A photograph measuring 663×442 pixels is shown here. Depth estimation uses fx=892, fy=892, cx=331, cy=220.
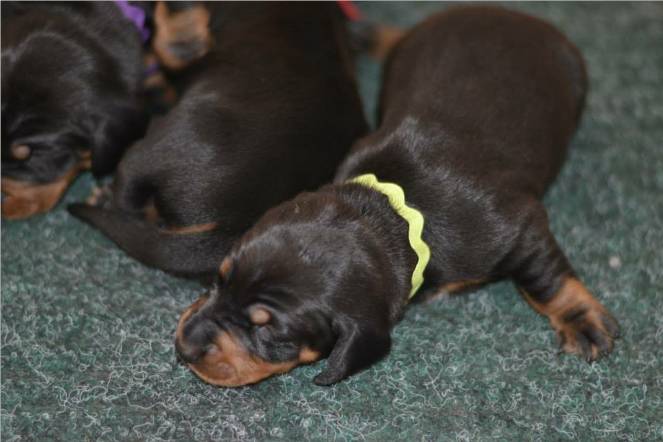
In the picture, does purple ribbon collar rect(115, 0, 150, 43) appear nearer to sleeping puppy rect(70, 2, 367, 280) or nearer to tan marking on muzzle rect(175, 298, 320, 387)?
sleeping puppy rect(70, 2, 367, 280)

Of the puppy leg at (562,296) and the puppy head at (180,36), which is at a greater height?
the puppy head at (180,36)

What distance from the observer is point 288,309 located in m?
2.53

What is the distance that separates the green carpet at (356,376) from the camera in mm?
2848

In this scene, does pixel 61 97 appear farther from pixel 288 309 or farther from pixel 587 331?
pixel 587 331

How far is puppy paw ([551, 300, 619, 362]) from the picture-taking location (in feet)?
10.2

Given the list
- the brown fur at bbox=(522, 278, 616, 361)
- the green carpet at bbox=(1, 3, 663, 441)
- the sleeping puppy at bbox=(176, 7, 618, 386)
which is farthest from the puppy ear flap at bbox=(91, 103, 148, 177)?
the brown fur at bbox=(522, 278, 616, 361)

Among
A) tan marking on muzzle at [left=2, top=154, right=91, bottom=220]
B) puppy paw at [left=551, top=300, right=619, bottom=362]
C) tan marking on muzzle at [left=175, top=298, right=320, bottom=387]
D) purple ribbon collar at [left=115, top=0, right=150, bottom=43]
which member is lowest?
puppy paw at [left=551, top=300, right=619, bottom=362]

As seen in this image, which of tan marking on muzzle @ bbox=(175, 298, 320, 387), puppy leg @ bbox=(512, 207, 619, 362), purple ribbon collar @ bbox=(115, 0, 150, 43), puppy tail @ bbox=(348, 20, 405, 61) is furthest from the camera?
puppy tail @ bbox=(348, 20, 405, 61)

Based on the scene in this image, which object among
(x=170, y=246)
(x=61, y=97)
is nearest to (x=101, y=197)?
(x=61, y=97)

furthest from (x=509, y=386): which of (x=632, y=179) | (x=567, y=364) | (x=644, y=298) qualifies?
(x=632, y=179)

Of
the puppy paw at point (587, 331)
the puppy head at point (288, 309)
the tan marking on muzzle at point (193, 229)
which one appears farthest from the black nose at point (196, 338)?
the puppy paw at point (587, 331)

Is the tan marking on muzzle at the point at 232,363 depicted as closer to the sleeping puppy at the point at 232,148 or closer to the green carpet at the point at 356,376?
the green carpet at the point at 356,376

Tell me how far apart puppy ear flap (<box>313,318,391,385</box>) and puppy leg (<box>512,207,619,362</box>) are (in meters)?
0.67

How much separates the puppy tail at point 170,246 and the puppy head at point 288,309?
0.33m
